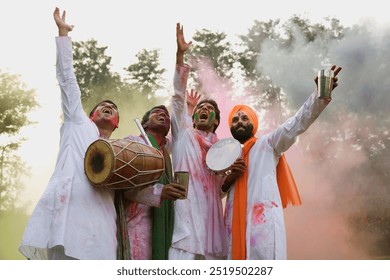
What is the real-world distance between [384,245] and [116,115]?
8242 mm

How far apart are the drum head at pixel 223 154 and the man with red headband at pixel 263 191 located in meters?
0.08

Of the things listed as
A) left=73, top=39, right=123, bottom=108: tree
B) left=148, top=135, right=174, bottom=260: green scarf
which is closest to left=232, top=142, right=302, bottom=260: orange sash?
left=148, top=135, right=174, bottom=260: green scarf

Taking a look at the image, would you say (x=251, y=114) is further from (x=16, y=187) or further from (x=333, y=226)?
(x=16, y=187)

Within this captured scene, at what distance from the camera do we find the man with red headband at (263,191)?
4.72 m

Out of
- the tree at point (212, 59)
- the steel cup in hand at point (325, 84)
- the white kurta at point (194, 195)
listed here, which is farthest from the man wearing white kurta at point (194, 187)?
the tree at point (212, 59)

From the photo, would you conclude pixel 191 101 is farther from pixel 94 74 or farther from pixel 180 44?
pixel 94 74

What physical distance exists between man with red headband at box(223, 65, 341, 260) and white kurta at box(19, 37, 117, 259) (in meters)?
1.12

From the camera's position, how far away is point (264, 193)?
191 inches

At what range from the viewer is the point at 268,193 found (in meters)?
4.85

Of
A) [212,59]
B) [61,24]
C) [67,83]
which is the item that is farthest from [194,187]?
[212,59]

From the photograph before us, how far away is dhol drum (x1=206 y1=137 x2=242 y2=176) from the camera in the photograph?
16.1 feet

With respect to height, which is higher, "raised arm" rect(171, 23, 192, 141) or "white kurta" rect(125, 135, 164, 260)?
"raised arm" rect(171, 23, 192, 141)

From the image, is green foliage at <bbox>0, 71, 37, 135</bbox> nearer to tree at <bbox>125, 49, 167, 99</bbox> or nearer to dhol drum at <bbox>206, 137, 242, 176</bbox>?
tree at <bbox>125, 49, 167, 99</bbox>

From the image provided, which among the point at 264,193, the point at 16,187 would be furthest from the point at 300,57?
the point at 264,193
